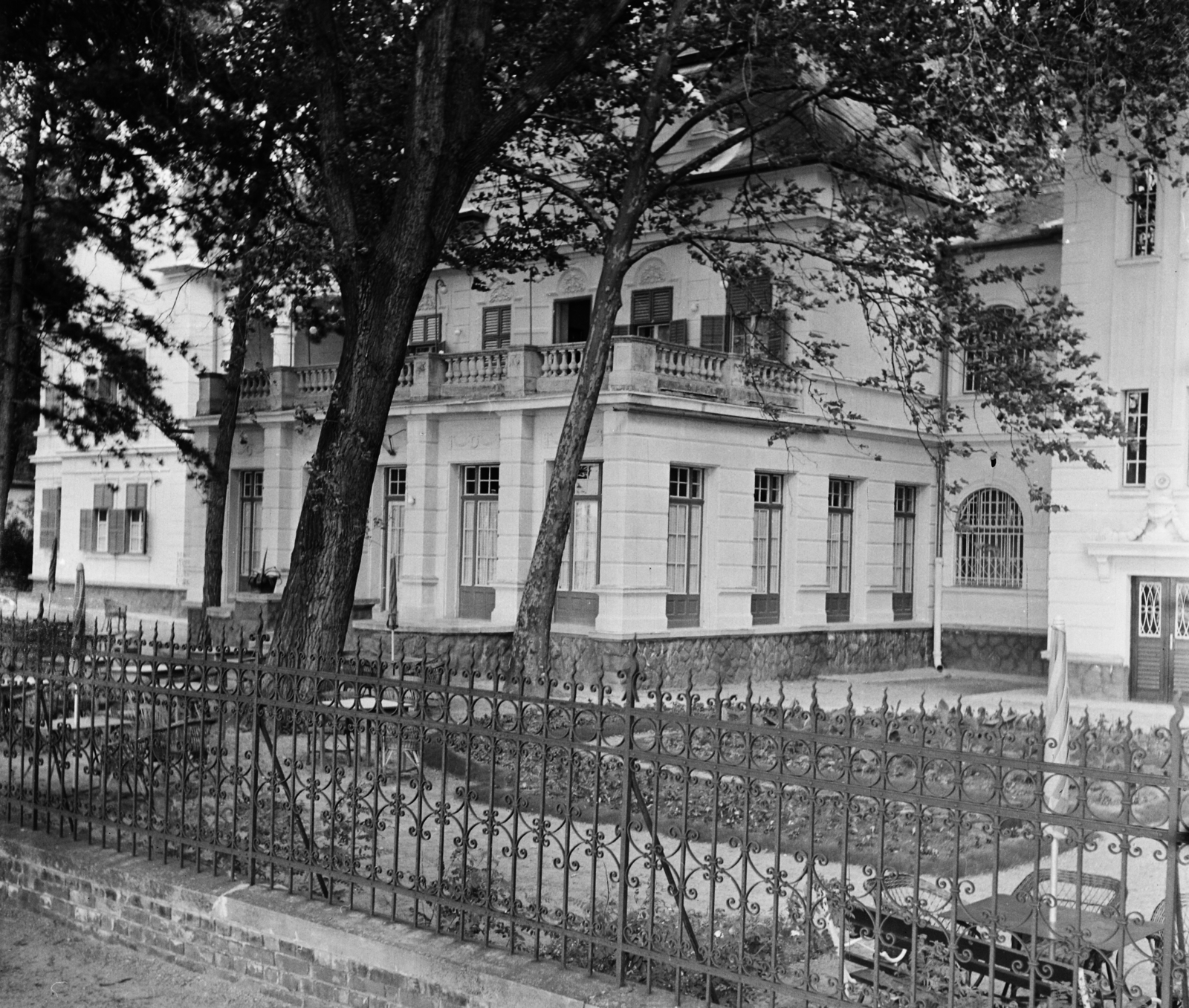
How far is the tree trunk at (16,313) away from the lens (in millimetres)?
17359

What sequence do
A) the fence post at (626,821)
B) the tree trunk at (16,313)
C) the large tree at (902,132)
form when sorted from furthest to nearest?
the tree trunk at (16,313) → the large tree at (902,132) → the fence post at (626,821)

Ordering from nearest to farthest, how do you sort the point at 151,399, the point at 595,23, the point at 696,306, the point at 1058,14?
1. the point at 595,23
2. the point at 1058,14
3. the point at 151,399
4. the point at 696,306

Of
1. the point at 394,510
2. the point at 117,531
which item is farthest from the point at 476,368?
the point at 117,531

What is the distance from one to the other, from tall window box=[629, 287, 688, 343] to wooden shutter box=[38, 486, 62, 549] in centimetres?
1939

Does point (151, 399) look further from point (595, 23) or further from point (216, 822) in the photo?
point (216, 822)

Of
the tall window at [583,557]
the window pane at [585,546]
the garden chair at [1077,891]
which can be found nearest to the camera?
the garden chair at [1077,891]

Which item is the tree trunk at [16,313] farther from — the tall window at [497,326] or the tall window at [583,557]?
the tall window at [497,326]

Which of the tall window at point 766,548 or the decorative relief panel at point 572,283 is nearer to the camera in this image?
the tall window at point 766,548

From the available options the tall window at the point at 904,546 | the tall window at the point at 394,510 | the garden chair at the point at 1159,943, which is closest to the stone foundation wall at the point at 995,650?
the tall window at the point at 904,546

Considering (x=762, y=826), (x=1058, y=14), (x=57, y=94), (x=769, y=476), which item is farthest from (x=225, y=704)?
(x=769, y=476)

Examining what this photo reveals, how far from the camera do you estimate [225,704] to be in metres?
7.71

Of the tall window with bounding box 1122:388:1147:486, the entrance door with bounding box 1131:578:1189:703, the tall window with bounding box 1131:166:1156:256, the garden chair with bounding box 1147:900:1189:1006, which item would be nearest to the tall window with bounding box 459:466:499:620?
the tall window with bounding box 1122:388:1147:486

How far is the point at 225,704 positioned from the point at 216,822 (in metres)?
0.63

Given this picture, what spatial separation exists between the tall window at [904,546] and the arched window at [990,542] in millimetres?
906
